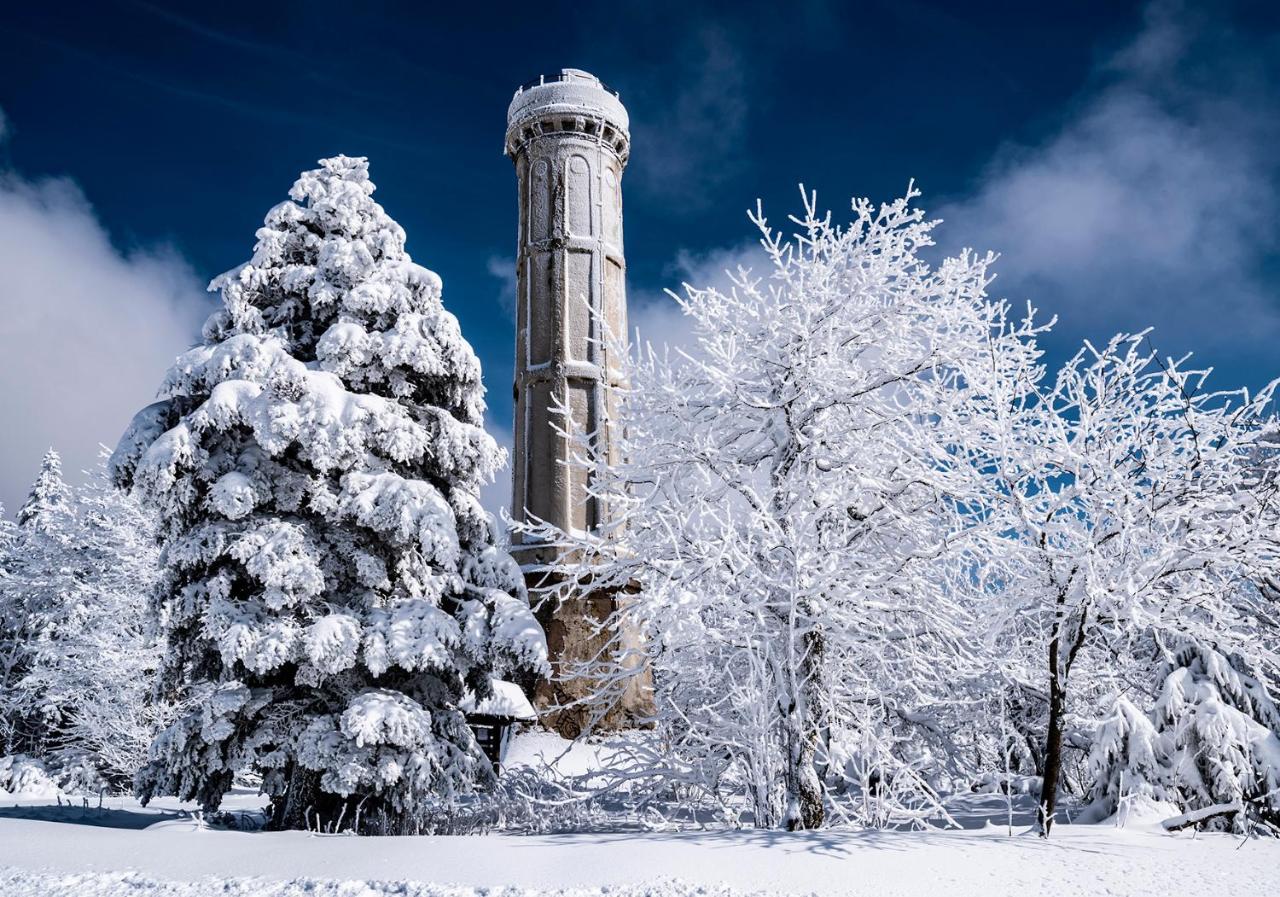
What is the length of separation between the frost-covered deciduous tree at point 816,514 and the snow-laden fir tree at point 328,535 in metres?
2.47

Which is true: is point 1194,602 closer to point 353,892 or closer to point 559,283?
point 353,892

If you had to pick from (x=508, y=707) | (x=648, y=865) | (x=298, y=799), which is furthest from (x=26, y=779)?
(x=648, y=865)

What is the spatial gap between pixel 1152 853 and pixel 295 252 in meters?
11.2

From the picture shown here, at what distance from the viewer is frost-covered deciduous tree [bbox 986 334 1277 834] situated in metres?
7.48

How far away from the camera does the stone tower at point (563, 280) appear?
27.1 metres

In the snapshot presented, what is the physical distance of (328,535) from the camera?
11133 millimetres

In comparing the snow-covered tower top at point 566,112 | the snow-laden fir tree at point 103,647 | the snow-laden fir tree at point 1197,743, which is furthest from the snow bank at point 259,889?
the snow-covered tower top at point 566,112

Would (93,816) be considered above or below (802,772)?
below

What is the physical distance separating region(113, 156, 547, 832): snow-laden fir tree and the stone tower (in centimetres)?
1370

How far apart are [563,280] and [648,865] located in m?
24.1

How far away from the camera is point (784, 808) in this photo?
8.09 meters

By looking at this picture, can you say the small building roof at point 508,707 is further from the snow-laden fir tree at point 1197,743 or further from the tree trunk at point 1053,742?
the tree trunk at point 1053,742

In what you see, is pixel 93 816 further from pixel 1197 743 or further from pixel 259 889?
pixel 1197 743

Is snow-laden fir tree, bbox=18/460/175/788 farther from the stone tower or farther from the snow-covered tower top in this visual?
the snow-covered tower top
